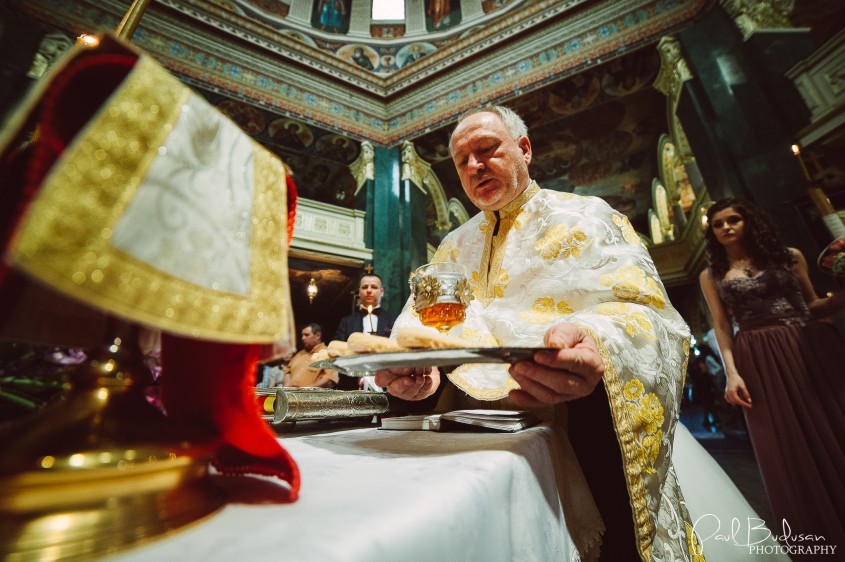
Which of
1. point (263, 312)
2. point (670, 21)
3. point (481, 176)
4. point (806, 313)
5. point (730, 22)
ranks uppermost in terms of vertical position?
point (670, 21)

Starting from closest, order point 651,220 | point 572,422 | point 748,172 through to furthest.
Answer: point 572,422
point 748,172
point 651,220

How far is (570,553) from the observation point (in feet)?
2.15

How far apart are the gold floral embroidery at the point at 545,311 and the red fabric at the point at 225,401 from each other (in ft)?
3.24

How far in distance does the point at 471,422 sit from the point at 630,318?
1.71ft

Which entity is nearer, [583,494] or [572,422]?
[583,494]

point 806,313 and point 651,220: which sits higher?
point 651,220

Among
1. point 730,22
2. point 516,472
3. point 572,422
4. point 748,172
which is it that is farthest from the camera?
point 730,22

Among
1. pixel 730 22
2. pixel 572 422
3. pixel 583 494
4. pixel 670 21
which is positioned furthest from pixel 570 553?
pixel 670 21

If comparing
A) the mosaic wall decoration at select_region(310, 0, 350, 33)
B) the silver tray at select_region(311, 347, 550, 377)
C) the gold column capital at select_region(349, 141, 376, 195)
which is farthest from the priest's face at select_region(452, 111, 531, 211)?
the mosaic wall decoration at select_region(310, 0, 350, 33)

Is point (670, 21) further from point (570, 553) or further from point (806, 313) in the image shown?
point (570, 553)

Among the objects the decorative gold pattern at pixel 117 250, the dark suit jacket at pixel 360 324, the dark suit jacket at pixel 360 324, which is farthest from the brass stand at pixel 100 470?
the dark suit jacket at pixel 360 324

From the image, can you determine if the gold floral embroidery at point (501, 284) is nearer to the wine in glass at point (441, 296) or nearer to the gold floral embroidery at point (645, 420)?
the wine in glass at point (441, 296)

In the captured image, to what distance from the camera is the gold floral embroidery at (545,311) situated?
4.12 ft

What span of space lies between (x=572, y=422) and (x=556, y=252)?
0.64 metres
